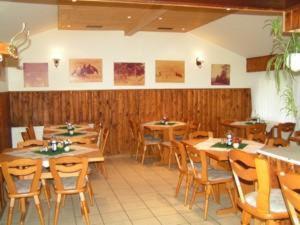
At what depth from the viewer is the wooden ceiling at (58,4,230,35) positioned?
528 centimetres

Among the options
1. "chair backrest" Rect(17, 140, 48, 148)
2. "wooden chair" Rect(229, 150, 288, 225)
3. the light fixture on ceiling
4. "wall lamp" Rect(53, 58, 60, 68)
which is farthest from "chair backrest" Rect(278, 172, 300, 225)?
"wall lamp" Rect(53, 58, 60, 68)

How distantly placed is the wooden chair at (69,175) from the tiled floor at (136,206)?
1.34 ft

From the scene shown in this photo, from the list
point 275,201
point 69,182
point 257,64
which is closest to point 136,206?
point 69,182

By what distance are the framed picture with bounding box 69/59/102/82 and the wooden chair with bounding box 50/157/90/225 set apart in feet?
12.5

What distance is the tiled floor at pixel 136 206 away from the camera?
3953 mm

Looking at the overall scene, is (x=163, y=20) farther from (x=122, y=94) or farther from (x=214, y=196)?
(x=214, y=196)

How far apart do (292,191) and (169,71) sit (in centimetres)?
583

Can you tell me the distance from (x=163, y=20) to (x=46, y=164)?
369cm

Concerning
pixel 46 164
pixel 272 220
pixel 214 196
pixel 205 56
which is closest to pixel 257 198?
pixel 272 220

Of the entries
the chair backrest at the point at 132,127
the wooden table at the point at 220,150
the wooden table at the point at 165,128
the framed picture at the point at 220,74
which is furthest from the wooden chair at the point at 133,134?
the wooden table at the point at 220,150

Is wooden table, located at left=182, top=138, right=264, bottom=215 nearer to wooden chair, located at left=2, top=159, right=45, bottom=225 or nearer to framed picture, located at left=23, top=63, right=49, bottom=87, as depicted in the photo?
wooden chair, located at left=2, top=159, right=45, bottom=225

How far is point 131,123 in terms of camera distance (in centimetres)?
707

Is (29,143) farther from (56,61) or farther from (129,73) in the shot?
(129,73)

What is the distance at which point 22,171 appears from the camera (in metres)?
3.47
